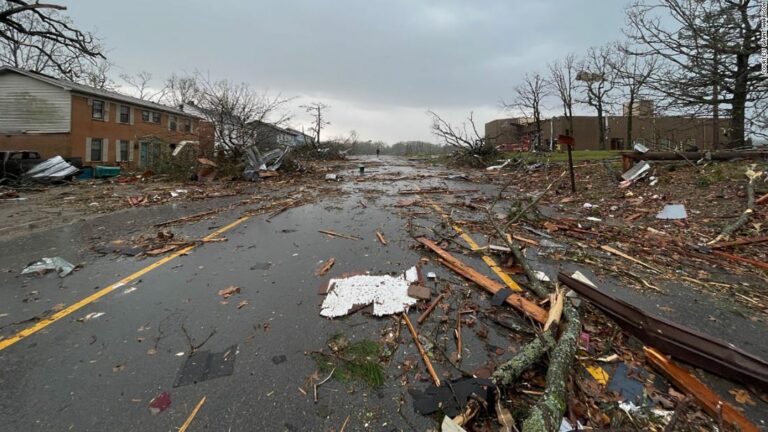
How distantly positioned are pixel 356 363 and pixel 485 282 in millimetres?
1990

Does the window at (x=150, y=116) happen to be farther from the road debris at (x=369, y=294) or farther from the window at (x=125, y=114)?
the road debris at (x=369, y=294)

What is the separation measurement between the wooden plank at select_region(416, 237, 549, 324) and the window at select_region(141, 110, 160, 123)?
1227 inches

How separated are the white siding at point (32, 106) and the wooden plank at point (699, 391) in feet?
101

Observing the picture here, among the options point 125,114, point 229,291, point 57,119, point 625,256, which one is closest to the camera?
point 229,291

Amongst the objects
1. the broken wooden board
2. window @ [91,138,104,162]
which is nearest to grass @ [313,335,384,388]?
the broken wooden board

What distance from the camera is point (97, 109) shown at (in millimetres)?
23922

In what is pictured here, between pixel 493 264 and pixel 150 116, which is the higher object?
pixel 150 116

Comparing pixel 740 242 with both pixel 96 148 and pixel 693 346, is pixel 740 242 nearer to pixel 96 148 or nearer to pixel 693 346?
pixel 693 346

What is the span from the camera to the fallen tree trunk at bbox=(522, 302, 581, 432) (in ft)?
6.05

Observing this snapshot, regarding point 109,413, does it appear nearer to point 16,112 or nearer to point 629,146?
point 16,112

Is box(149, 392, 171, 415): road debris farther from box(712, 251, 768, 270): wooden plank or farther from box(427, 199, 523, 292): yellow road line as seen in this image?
box(712, 251, 768, 270): wooden plank

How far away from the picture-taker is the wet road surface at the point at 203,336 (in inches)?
83.9

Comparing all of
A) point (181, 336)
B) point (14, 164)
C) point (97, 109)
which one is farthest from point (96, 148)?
point (181, 336)

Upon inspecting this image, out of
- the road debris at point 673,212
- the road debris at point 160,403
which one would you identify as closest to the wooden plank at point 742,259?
the road debris at point 673,212
